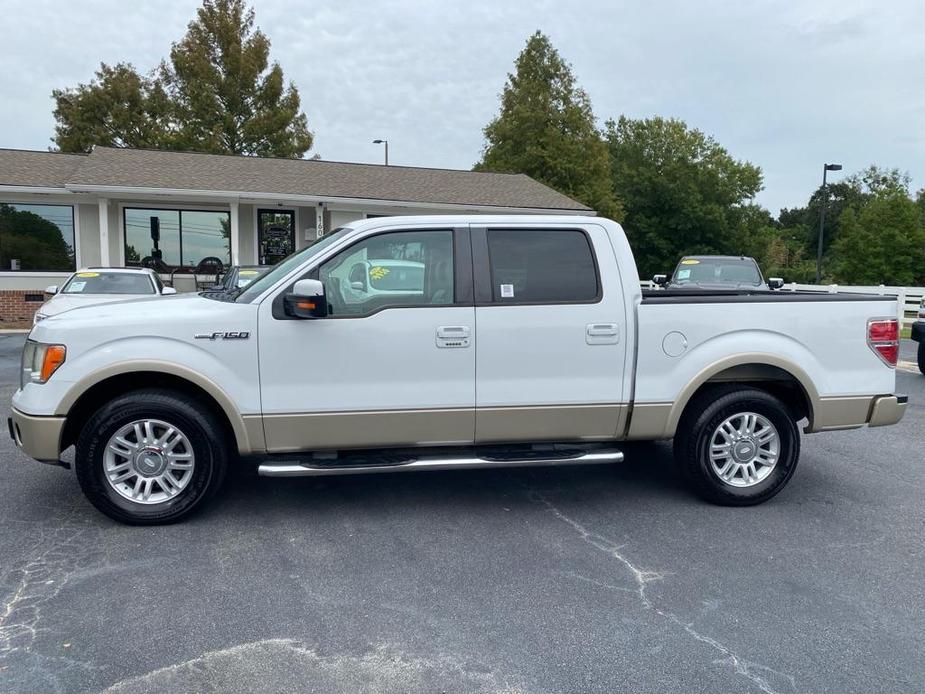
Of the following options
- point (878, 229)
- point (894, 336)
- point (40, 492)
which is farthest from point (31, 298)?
point (878, 229)

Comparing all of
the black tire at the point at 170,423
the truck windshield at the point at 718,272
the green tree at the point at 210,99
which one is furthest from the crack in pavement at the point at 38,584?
the green tree at the point at 210,99

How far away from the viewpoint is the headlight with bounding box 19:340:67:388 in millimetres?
4219

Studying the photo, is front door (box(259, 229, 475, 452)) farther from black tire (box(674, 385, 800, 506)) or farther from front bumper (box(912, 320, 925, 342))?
front bumper (box(912, 320, 925, 342))

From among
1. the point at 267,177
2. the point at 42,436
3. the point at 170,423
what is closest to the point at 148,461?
the point at 170,423

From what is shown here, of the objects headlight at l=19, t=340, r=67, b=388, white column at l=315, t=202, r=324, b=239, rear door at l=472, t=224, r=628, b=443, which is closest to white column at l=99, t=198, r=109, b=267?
white column at l=315, t=202, r=324, b=239

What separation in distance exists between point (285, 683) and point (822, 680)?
85.8 inches

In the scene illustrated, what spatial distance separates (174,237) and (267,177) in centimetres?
323

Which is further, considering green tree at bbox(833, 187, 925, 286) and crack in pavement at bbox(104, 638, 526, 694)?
green tree at bbox(833, 187, 925, 286)

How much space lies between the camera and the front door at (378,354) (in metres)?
4.38

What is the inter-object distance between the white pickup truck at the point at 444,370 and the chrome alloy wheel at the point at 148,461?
0.01m

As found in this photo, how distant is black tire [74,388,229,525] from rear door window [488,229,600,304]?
1997 millimetres

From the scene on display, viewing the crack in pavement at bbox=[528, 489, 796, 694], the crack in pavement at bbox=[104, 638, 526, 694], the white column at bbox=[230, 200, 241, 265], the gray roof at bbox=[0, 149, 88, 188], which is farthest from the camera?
the white column at bbox=[230, 200, 241, 265]

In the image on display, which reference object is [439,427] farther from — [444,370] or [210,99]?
[210,99]

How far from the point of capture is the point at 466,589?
366 cm
